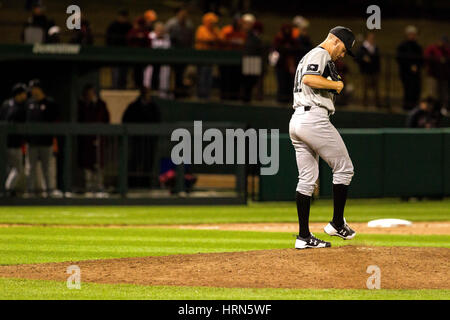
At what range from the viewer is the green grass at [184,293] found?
8.05 meters

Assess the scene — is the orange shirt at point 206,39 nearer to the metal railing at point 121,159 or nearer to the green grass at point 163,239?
the metal railing at point 121,159

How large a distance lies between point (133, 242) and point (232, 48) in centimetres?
1053

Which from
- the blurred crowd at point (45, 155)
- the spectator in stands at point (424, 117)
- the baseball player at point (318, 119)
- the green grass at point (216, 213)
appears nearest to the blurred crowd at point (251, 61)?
the spectator in stands at point (424, 117)

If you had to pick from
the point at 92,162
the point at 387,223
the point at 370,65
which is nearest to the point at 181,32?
the point at 370,65

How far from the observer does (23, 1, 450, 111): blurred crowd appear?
21609 millimetres

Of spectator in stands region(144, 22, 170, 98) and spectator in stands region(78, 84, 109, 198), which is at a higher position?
spectator in stands region(144, 22, 170, 98)

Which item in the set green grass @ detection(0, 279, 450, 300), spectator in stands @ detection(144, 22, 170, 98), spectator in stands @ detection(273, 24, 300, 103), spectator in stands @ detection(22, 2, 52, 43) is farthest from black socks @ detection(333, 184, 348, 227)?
spectator in stands @ detection(144, 22, 170, 98)

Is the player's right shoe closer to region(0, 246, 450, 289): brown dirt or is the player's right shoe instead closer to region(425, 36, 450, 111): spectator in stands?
region(0, 246, 450, 289): brown dirt

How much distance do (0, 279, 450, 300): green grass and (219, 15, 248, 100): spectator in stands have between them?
44.5 ft

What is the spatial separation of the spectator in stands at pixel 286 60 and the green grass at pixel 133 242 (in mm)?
9086

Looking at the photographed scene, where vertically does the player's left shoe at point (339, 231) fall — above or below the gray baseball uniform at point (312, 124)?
below

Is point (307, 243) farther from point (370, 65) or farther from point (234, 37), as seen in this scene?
point (370, 65)

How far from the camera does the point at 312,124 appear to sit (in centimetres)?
952
